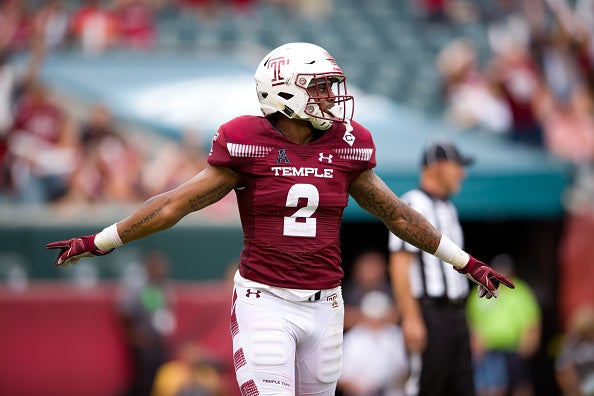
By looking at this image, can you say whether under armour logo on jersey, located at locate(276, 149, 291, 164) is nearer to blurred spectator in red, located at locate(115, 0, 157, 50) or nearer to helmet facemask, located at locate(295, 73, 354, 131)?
helmet facemask, located at locate(295, 73, 354, 131)

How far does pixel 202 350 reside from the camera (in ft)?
36.8

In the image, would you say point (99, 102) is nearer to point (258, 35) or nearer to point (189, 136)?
point (189, 136)

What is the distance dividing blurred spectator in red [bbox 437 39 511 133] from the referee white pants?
899 centimetres

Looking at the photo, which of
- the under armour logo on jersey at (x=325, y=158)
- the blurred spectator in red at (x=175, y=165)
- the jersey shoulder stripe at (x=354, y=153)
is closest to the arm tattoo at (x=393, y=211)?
the jersey shoulder stripe at (x=354, y=153)

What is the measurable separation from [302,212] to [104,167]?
270 inches

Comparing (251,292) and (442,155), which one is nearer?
(251,292)

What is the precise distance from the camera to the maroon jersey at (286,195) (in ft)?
17.6

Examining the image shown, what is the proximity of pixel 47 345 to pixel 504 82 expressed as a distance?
678 centimetres

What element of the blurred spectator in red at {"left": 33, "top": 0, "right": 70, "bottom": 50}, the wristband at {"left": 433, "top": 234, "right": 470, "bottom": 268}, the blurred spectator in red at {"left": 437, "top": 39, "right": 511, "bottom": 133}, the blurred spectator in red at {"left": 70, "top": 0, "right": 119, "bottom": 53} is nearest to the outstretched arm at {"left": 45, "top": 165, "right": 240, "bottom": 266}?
the wristband at {"left": 433, "top": 234, "right": 470, "bottom": 268}

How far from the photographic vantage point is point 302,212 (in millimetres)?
5414

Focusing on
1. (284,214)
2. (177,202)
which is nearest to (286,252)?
(284,214)

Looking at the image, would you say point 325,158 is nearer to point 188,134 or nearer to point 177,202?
point 177,202

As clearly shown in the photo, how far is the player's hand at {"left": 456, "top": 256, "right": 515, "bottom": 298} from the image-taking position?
18.8ft

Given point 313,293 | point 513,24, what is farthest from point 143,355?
point 513,24
